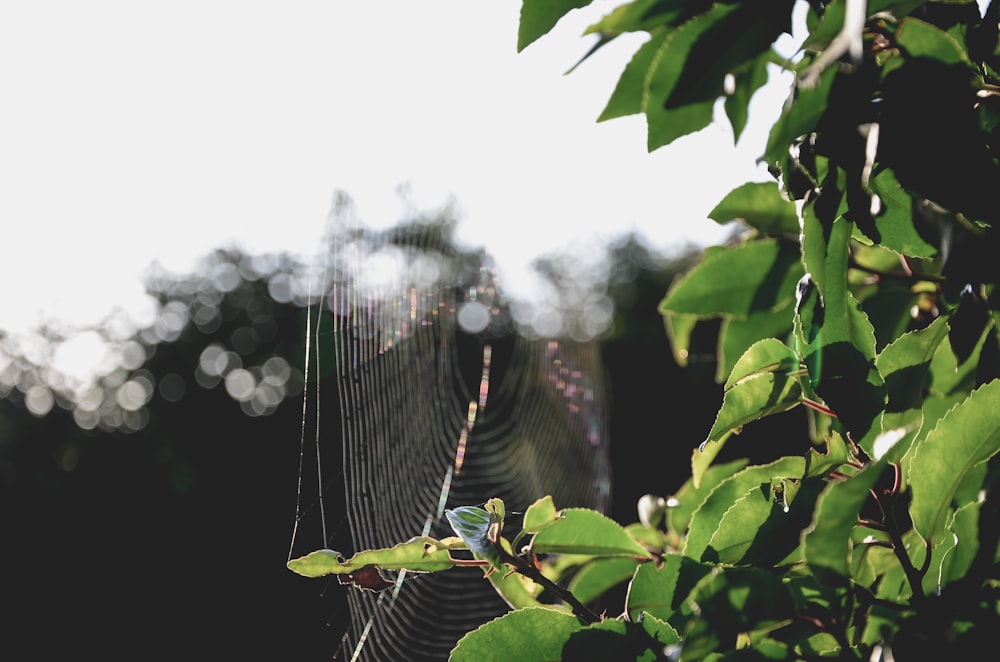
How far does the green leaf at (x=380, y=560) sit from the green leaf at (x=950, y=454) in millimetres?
347

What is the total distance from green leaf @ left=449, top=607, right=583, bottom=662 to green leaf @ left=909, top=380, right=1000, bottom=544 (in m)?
0.26

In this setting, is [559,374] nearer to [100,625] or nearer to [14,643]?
[100,625]

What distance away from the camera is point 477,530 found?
543mm

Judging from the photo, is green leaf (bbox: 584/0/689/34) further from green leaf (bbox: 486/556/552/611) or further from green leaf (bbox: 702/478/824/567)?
green leaf (bbox: 486/556/552/611)

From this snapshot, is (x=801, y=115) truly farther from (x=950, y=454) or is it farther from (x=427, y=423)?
(x=427, y=423)

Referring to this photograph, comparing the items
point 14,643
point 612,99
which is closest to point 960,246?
point 612,99

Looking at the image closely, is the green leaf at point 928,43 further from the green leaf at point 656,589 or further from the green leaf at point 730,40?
the green leaf at point 656,589

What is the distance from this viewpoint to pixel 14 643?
8.76 metres

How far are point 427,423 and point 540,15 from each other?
2522 mm

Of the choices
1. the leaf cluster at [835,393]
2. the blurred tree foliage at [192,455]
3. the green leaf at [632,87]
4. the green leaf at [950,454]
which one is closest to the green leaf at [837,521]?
the leaf cluster at [835,393]

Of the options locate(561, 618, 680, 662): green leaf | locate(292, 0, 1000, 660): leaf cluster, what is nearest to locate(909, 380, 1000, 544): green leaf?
locate(292, 0, 1000, 660): leaf cluster

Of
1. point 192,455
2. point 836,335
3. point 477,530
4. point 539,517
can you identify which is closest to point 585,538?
point 539,517

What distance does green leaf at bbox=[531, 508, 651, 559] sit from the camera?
670 mm

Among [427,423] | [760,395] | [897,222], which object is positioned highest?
[897,222]
